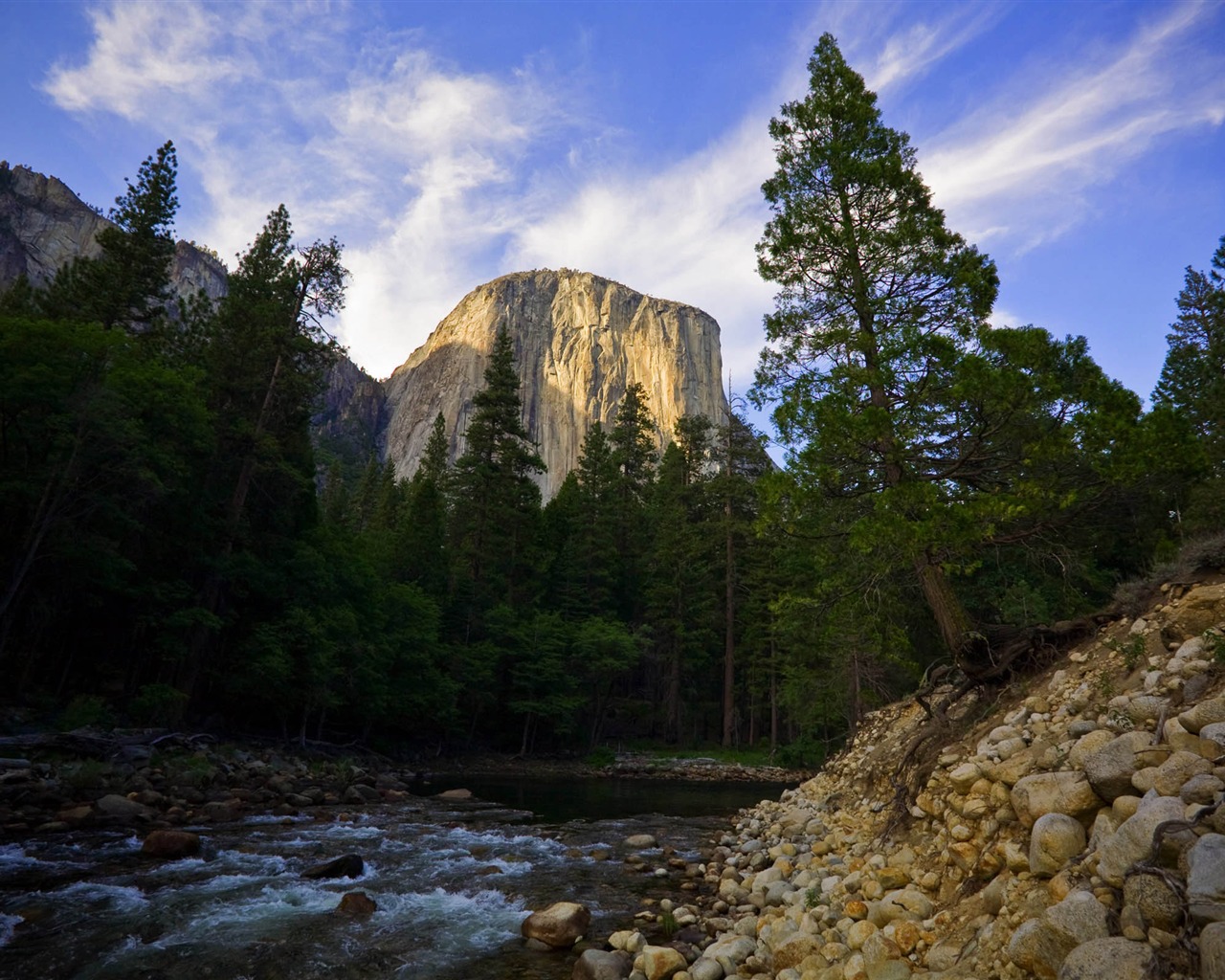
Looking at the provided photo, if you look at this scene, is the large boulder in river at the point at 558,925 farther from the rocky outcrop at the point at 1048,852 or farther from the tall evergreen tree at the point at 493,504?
the tall evergreen tree at the point at 493,504

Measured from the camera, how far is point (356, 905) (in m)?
7.55

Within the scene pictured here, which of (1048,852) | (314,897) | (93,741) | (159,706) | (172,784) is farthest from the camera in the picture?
(159,706)

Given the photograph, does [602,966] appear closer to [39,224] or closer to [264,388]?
[264,388]

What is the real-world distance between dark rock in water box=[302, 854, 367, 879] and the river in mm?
162

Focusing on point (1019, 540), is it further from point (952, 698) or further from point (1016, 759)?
point (1016, 759)

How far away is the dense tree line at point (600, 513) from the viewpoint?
8414mm

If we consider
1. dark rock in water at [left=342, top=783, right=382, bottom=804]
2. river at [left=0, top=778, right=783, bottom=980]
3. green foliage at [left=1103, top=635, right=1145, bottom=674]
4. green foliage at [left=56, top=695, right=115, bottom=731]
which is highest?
green foliage at [left=1103, top=635, right=1145, bottom=674]

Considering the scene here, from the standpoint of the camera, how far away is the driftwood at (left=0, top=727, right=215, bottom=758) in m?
13.4

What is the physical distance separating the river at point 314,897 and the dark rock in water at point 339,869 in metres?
0.16

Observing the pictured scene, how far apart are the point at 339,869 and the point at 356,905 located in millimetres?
1763

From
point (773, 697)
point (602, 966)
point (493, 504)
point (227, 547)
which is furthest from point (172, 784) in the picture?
point (773, 697)

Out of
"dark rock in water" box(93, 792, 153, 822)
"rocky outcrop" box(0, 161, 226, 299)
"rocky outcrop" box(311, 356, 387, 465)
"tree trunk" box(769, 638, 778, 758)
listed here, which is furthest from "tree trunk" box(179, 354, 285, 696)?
"rocky outcrop" box(311, 356, 387, 465)

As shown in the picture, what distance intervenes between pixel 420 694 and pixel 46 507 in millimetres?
15714

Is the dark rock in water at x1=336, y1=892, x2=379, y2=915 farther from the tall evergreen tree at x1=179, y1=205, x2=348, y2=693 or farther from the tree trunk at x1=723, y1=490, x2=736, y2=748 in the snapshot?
the tree trunk at x1=723, y1=490, x2=736, y2=748
